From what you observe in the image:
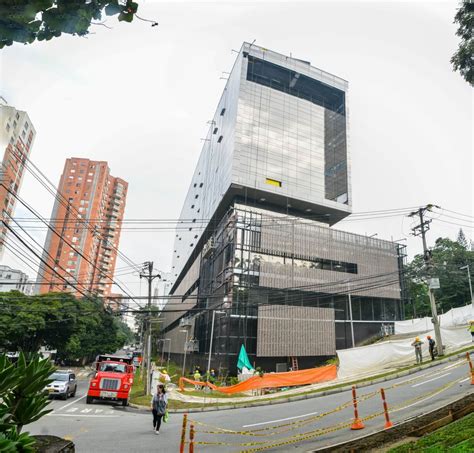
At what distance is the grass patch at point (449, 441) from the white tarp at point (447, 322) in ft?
99.3

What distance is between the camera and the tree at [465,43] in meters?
10.3

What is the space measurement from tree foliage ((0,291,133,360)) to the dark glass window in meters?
42.2

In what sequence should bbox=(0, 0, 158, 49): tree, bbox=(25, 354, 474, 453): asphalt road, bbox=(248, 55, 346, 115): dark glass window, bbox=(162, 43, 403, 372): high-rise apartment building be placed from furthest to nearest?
bbox=(248, 55, 346, 115): dark glass window, bbox=(162, 43, 403, 372): high-rise apartment building, bbox=(25, 354, 474, 453): asphalt road, bbox=(0, 0, 158, 49): tree

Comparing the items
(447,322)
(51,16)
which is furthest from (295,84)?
(51,16)

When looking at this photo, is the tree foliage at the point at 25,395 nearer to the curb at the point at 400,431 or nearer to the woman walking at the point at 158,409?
the curb at the point at 400,431

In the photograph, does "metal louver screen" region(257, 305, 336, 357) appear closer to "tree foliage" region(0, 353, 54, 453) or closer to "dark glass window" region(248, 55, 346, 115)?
"tree foliage" region(0, 353, 54, 453)

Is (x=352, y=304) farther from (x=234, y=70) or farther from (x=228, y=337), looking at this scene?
(x=234, y=70)

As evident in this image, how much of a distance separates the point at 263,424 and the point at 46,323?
37952 millimetres

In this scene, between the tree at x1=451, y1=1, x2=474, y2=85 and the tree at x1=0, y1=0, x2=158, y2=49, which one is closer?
the tree at x1=0, y1=0, x2=158, y2=49

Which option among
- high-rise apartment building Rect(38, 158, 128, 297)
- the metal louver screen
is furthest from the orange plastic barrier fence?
high-rise apartment building Rect(38, 158, 128, 297)

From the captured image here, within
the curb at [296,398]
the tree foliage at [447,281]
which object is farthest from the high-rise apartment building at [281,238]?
the tree foliage at [447,281]

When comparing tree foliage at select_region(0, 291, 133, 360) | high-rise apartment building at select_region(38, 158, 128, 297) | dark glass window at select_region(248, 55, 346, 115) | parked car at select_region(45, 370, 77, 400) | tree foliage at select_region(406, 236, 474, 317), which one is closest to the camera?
parked car at select_region(45, 370, 77, 400)

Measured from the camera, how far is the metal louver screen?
111 ft

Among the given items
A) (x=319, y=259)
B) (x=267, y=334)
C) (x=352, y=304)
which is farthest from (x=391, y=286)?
(x=267, y=334)
